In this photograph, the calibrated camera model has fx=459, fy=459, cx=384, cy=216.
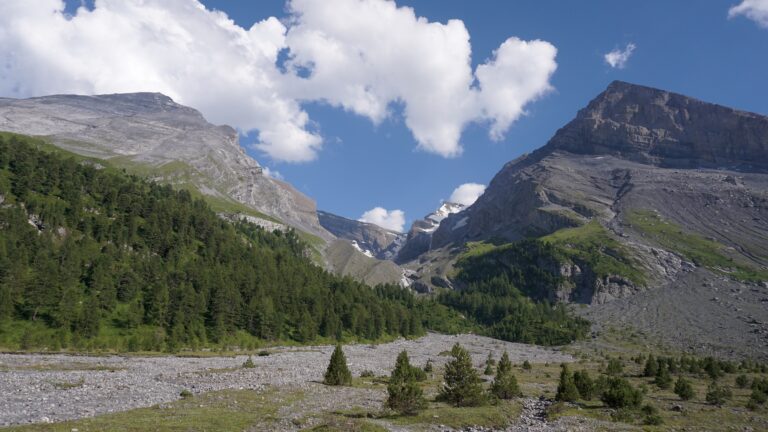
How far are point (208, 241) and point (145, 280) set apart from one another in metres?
40.7

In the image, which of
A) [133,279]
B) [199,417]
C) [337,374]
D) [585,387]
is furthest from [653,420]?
[133,279]

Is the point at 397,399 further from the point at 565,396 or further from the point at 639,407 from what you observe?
the point at 639,407

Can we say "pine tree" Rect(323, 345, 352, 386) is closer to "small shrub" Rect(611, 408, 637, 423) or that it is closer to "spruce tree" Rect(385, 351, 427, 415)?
"spruce tree" Rect(385, 351, 427, 415)

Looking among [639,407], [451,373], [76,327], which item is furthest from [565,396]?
[76,327]

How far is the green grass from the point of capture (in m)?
24.7

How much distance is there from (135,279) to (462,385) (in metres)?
86.7

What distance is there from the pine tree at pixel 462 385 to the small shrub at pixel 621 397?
13659 millimetres

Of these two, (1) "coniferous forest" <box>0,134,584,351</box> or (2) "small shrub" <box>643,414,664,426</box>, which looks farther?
(1) "coniferous forest" <box>0,134,584,351</box>

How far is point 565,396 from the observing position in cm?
4775

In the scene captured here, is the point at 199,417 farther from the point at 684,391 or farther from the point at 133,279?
the point at 133,279

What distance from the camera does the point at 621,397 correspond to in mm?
44750

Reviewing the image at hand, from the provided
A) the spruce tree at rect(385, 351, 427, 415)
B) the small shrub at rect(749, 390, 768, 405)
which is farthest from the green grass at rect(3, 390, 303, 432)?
the small shrub at rect(749, 390, 768, 405)

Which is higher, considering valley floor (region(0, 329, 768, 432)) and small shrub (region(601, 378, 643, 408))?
small shrub (region(601, 378, 643, 408))

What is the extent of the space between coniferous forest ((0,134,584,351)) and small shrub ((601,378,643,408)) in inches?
3033
